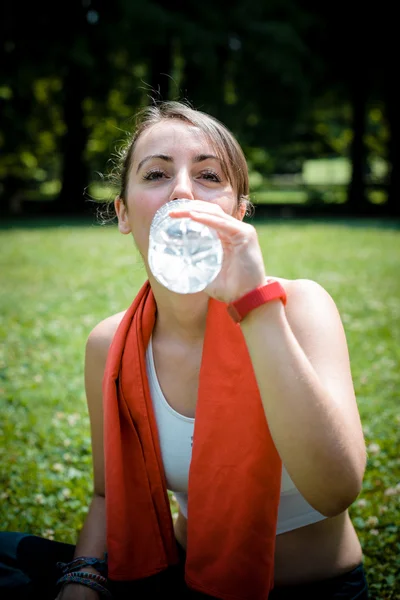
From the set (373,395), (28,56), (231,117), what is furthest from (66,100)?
(373,395)

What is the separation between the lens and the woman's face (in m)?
2.13

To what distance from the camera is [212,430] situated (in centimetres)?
204

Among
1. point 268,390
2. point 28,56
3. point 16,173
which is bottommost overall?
point 16,173

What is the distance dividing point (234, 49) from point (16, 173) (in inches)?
462

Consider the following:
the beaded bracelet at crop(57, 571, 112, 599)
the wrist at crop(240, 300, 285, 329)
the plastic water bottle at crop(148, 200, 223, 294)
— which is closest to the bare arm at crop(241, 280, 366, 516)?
the wrist at crop(240, 300, 285, 329)

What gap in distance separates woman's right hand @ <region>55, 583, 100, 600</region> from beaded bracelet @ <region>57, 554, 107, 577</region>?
10 cm

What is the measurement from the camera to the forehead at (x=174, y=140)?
2.19 meters

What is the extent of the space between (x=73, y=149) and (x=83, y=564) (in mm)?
24086

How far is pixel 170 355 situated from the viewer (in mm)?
2428

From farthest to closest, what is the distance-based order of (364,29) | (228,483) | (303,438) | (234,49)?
(364,29) → (234,49) → (228,483) → (303,438)

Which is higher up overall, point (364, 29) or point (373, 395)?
point (364, 29)

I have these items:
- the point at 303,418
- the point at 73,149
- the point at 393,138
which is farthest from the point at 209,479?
the point at 393,138

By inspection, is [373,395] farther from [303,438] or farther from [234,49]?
[234,49]

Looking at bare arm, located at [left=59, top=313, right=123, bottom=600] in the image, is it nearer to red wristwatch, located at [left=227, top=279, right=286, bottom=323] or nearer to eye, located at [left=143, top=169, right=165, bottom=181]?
eye, located at [left=143, top=169, right=165, bottom=181]
